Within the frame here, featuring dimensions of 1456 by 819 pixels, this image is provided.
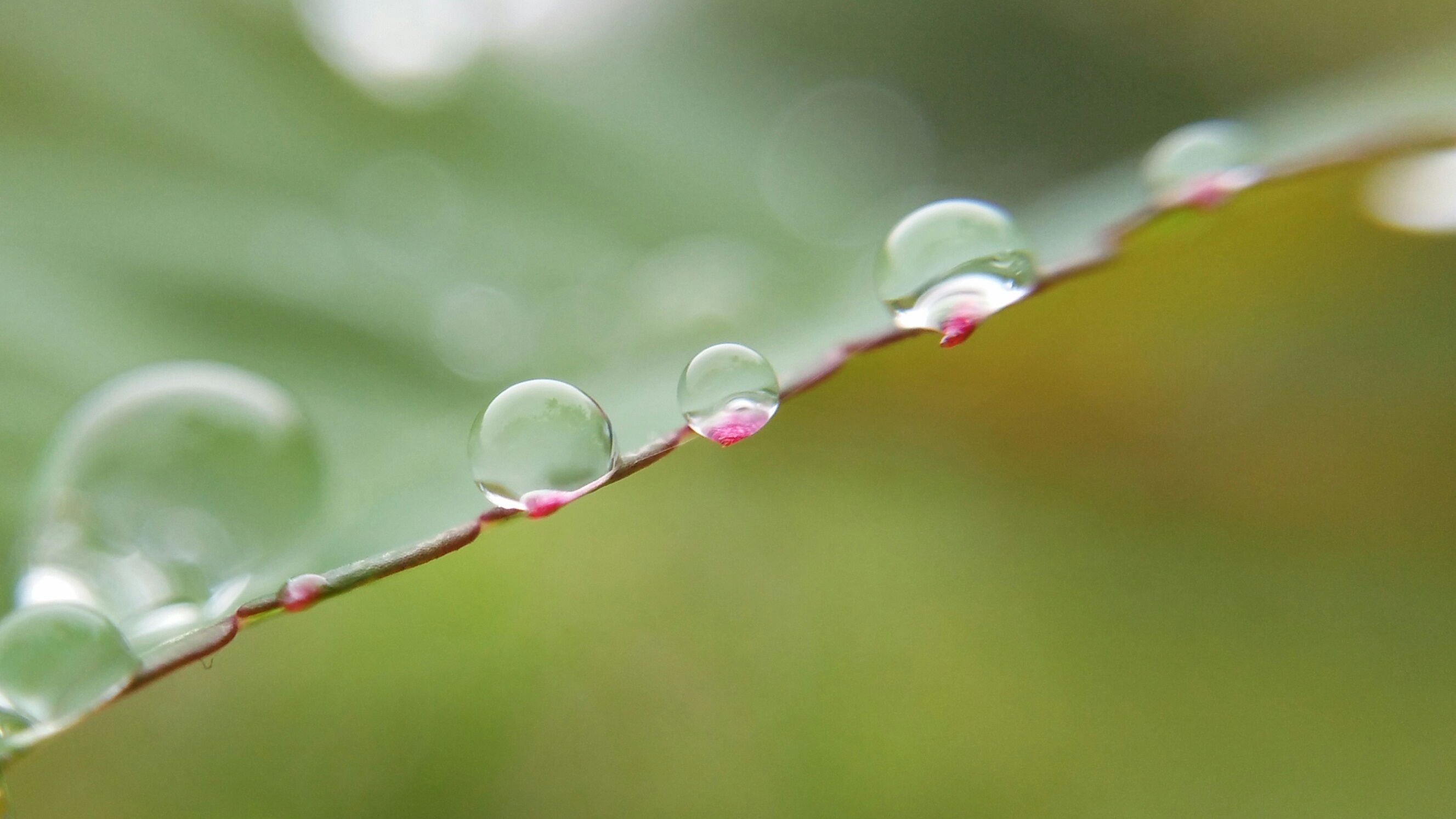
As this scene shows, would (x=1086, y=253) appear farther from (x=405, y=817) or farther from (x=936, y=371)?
(x=405, y=817)

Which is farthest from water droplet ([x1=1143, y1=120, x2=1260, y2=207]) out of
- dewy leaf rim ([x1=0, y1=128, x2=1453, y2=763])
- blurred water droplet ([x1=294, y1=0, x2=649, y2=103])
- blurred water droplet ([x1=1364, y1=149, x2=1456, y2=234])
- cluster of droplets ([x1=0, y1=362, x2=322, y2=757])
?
blurred water droplet ([x1=294, y1=0, x2=649, y2=103])

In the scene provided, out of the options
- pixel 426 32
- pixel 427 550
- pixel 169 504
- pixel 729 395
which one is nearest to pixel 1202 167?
pixel 729 395

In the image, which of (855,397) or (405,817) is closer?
(405,817)

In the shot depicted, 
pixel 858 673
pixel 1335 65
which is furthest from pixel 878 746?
pixel 1335 65

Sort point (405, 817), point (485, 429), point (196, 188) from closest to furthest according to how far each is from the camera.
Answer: point (485, 429)
point (405, 817)
point (196, 188)

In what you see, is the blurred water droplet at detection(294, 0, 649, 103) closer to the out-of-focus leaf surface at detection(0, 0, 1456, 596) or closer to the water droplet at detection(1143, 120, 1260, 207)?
the out-of-focus leaf surface at detection(0, 0, 1456, 596)

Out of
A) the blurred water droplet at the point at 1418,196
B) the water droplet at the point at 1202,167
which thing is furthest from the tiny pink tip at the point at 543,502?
the blurred water droplet at the point at 1418,196

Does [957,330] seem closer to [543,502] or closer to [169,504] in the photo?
[543,502]
